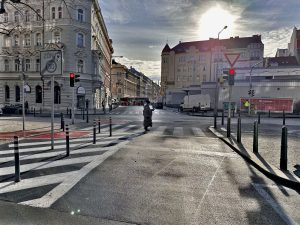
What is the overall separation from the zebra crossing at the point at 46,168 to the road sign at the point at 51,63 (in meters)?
2.54

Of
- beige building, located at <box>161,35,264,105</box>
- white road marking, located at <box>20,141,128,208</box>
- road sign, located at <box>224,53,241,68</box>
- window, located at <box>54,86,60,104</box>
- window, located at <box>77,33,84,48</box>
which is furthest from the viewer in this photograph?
beige building, located at <box>161,35,264,105</box>

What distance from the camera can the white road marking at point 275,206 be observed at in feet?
11.1

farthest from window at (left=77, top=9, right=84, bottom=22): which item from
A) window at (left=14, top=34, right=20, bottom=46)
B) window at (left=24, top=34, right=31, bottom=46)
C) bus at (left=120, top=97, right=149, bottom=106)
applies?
bus at (left=120, top=97, right=149, bottom=106)

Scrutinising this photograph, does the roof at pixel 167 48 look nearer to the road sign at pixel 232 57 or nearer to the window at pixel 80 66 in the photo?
the window at pixel 80 66

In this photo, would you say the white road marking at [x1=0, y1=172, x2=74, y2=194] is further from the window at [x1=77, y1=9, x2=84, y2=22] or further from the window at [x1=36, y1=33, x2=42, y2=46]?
the window at [x1=36, y1=33, x2=42, y2=46]

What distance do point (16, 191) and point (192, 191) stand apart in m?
3.28

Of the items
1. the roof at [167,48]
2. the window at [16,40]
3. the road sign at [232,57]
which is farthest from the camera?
the roof at [167,48]

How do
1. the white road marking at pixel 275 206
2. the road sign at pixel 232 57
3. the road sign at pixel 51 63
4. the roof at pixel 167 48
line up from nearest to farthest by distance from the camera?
the white road marking at pixel 275 206 < the road sign at pixel 51 63 < the road sign at pixel 232 57 < the roof at pixel 167 48

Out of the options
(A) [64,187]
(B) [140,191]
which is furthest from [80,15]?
(B) [140,191]

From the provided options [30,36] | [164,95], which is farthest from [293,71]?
[30,36]

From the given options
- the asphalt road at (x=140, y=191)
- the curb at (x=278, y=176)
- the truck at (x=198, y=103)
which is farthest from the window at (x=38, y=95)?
the curb at (x=278, y=176)

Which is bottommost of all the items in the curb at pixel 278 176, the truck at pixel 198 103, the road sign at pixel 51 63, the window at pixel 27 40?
the curb at pixel 278 176

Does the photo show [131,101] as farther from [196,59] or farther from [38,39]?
[38,39]

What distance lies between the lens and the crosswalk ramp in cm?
420
